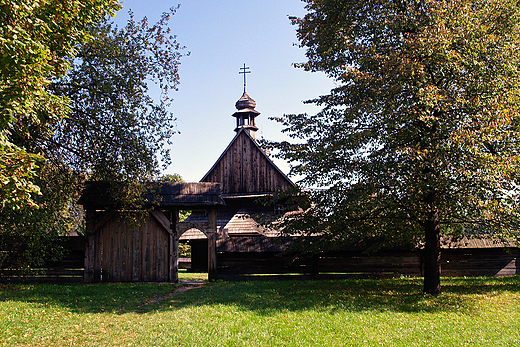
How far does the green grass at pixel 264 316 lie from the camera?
8.29m

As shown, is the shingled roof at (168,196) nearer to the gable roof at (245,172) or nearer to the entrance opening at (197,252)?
the entrance opening at (197,252)

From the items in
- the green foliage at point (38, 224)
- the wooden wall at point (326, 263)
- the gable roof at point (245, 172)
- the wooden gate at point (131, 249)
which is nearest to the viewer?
the green foliage at point (38, 224)

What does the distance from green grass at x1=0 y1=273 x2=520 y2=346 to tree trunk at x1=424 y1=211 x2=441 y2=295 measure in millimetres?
471

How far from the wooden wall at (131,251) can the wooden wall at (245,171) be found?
11026 millimetres

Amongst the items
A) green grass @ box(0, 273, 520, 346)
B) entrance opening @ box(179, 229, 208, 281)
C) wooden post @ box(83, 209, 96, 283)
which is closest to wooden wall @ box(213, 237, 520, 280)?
green grass @ box(0, 273, 520, 346)

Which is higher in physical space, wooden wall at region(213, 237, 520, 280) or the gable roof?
the gable roof

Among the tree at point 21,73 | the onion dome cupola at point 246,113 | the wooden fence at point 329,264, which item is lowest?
the wooden fence at point 329,264

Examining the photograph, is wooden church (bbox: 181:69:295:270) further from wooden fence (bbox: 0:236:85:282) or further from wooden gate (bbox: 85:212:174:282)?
wooden fence (bbox: 0:236:85:282)

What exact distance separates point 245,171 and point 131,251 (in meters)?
12.3

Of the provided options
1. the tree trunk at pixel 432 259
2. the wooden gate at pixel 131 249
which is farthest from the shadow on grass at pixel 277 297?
the wooden gate at pixel 131 249

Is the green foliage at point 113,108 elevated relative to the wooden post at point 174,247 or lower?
elevated

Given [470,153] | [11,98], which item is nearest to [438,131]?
[470,153]

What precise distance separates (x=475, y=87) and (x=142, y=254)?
550 inches

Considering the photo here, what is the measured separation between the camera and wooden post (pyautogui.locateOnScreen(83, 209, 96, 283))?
56.1 feet
